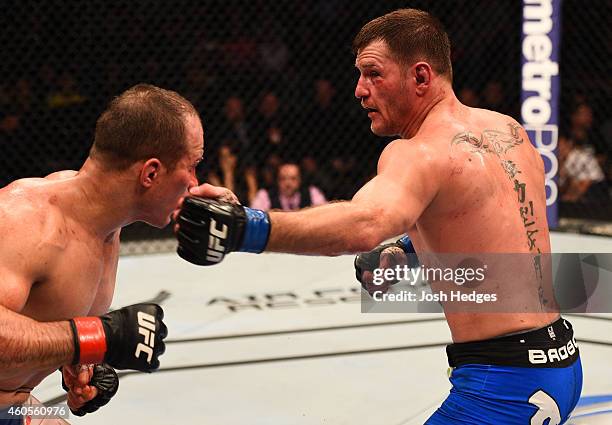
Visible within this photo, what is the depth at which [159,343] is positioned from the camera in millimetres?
1856

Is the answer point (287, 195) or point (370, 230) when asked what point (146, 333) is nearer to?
point (370, 230)

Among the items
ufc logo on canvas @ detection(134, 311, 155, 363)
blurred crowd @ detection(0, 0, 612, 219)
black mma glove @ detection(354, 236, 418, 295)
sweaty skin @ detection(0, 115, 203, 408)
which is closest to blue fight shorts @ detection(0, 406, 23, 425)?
sweaty skin @ detection(0, 115, 203, 408)

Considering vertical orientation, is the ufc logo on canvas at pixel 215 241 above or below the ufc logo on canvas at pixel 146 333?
above

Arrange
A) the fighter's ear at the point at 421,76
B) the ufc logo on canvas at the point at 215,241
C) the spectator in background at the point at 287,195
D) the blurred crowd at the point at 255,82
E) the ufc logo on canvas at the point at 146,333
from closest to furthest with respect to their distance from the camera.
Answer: the ufc logo on canvas at the point at 215,241
the ufc logo on canvas at the point at 146,333
the fighter's ear at the point at 421,76
the spectator in background at the point at 287,195
the blurred crowd at the point at 255,82

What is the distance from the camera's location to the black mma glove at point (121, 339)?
1.75 metres

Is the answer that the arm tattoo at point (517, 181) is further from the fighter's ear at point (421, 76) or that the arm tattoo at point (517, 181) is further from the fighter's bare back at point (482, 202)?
the fighter's ear at point (421, 76)

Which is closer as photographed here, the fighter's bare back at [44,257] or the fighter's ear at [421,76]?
the fighter's bare back at [44,257]

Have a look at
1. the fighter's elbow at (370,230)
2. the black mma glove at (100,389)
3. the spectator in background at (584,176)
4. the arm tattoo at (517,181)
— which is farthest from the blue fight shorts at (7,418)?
the spectator in background at (584,176)

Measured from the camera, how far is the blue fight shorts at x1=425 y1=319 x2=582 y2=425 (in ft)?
6.42

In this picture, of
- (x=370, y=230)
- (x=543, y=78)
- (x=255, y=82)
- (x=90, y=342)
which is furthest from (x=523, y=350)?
(x=255, y=82)

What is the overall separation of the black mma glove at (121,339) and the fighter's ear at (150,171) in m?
0.29

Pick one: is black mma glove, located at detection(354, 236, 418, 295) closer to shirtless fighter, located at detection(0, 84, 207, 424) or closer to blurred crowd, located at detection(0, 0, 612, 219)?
shirtless fighter, located at detection(0, 84, 207, 424)

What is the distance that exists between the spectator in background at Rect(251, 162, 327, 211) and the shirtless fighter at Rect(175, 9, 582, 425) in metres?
3.76

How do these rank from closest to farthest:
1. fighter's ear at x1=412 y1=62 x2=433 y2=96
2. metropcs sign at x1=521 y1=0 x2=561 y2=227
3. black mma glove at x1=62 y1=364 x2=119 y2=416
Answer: fighter's ear at x1=412 y1=62 x2=433 y2=96
black mma glove at x1=62 y1=364 x2=119 y2=416
metropcs sign at x1=521 y1=0 x2=561 y2=227
